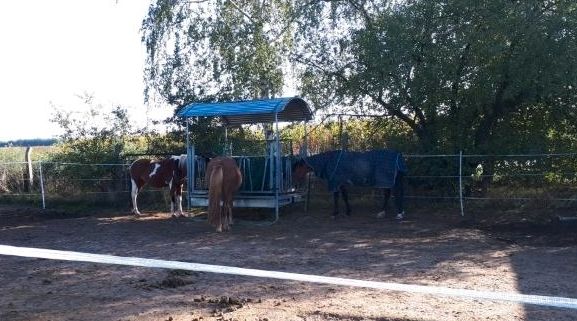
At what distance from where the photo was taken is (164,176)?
14250 mm

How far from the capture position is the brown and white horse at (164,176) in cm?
1409

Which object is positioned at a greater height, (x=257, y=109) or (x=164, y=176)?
(x=257, y=109)

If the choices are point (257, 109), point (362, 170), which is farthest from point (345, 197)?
point (257, 109)

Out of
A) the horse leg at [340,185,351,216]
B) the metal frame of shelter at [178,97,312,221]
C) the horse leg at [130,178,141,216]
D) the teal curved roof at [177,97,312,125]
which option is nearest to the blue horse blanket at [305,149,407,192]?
the horse leg at [340,185,351,216]

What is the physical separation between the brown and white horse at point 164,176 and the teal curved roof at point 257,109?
144 centimetres

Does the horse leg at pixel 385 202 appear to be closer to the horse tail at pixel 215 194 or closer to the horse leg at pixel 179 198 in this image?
the horse tail at pixel 215 194

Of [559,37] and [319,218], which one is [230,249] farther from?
[559,37]

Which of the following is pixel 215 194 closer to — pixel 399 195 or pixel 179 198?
pixel 179 198

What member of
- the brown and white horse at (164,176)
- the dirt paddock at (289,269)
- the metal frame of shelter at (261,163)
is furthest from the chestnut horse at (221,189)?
the brown and white horse at (164,176)

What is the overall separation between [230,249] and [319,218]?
393 cm

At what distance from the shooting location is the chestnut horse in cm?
1180

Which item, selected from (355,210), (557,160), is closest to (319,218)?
(355,210)

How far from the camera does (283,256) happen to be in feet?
30.0

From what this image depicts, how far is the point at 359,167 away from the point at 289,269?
5197 mm
